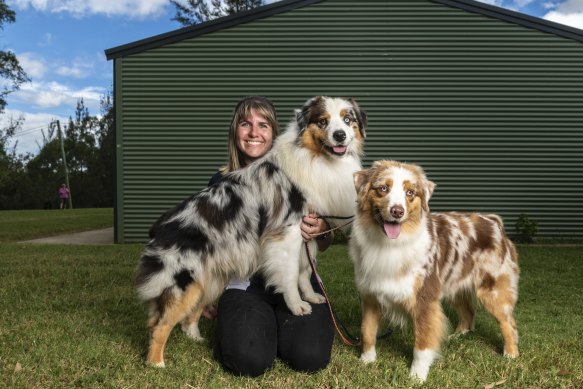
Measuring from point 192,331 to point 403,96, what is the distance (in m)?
9.83

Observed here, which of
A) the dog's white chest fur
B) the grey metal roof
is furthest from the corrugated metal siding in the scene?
the dog's white chest fur

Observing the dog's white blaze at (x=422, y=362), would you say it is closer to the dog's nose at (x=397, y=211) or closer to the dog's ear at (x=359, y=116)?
the dog's nose at (x=397, y=211)

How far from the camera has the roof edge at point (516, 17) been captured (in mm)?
12547

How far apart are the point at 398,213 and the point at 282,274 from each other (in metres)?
1.03

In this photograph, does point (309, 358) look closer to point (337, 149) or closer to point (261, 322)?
point (261, 322)

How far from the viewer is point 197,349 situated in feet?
13.8

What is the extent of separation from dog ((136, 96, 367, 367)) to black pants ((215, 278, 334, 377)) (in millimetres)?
146

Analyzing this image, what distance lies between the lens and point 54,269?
7953 mm

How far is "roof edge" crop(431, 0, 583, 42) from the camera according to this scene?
41.2 ft

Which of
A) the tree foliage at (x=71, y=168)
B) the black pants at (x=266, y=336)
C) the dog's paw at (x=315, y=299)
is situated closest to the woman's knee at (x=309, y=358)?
the black pants at (x=266, y=336)

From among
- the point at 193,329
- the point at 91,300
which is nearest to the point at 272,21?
the point at 91,300

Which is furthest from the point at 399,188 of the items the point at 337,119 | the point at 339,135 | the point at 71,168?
the point at 71,168

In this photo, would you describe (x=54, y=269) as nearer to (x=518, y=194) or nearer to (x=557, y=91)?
(x=518, y=194)

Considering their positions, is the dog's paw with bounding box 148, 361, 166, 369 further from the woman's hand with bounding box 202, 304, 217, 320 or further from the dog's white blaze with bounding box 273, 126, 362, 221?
the dog's white blaze with bounding box 273, 126, 362, 221
